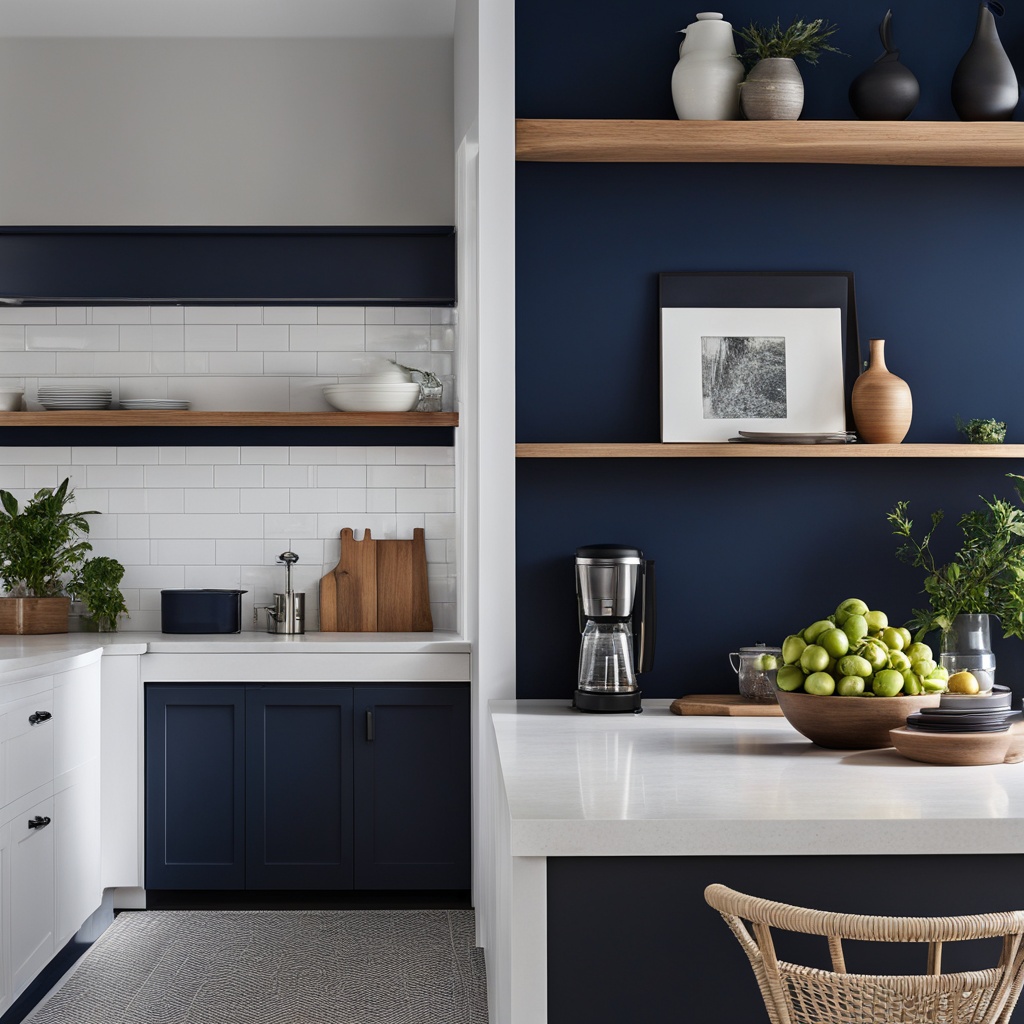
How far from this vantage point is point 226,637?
3930 millimetres

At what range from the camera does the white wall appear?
4.19 meters

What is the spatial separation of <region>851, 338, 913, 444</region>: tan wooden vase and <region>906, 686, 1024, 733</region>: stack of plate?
0.84 meters

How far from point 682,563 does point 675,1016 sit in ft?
4.26

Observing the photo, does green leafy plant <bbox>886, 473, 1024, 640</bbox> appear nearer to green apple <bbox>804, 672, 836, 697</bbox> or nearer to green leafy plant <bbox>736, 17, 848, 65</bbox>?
green apple <bbox>804, 672, 836, 697</bbox>

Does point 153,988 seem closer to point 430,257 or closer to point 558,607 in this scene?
point 558,607

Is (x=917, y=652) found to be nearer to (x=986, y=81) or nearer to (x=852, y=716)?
(x=852, y=716)

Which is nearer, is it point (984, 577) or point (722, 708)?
point (722, 708)

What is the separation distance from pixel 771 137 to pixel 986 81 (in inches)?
22.0

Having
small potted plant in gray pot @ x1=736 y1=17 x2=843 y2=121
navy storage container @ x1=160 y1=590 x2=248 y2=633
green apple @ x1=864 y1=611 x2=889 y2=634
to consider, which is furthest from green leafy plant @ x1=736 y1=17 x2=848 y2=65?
navy storage container @ x1=160 y1=590 x2=248 y2=633

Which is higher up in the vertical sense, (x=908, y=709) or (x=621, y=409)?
(x=621, y=409)

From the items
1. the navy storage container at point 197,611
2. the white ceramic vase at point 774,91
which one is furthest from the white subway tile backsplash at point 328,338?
the white ceramic vase at point 774,91

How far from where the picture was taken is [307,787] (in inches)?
146

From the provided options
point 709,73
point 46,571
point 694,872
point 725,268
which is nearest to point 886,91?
point 709,73

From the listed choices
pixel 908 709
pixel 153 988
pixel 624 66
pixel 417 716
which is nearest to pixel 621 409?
pixel 624 66
